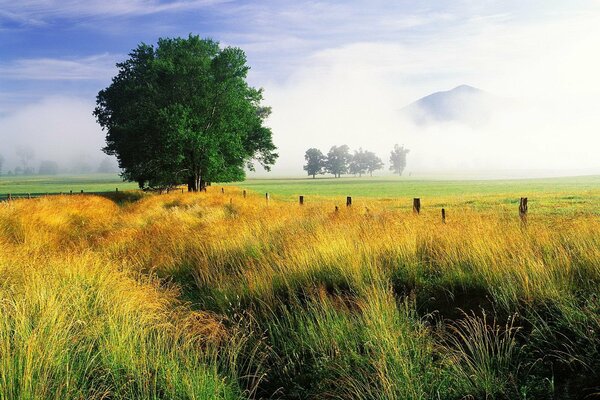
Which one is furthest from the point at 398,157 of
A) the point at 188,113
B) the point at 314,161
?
the point at 188,113

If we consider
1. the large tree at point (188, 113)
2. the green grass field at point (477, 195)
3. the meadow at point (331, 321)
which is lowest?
the green grass field at point (477, 195)

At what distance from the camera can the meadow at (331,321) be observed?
3.64 metres

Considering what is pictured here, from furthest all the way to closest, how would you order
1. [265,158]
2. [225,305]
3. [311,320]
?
1. [265,158]
2. [225,305]
3. [311,320]

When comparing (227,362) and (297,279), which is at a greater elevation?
(297,279)

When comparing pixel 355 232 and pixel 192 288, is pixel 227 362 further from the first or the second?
pixel 355 232

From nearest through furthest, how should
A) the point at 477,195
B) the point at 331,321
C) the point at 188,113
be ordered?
the point at 331,321 < the point at 188,113 < the point at 477,195

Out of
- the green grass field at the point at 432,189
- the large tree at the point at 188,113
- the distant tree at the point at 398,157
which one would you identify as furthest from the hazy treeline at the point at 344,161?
the large tree at the point at 188,113

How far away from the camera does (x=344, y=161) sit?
180 metres

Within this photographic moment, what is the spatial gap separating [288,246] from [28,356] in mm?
5428

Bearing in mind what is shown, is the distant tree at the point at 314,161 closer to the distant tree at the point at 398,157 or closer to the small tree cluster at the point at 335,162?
the small tree cluster at the point at 335,162

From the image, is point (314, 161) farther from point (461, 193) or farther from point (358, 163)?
point (461, 193)

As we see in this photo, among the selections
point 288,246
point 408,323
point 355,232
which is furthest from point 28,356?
point 355,232

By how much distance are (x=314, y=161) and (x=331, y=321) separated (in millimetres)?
168446

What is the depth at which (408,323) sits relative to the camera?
4719mm
